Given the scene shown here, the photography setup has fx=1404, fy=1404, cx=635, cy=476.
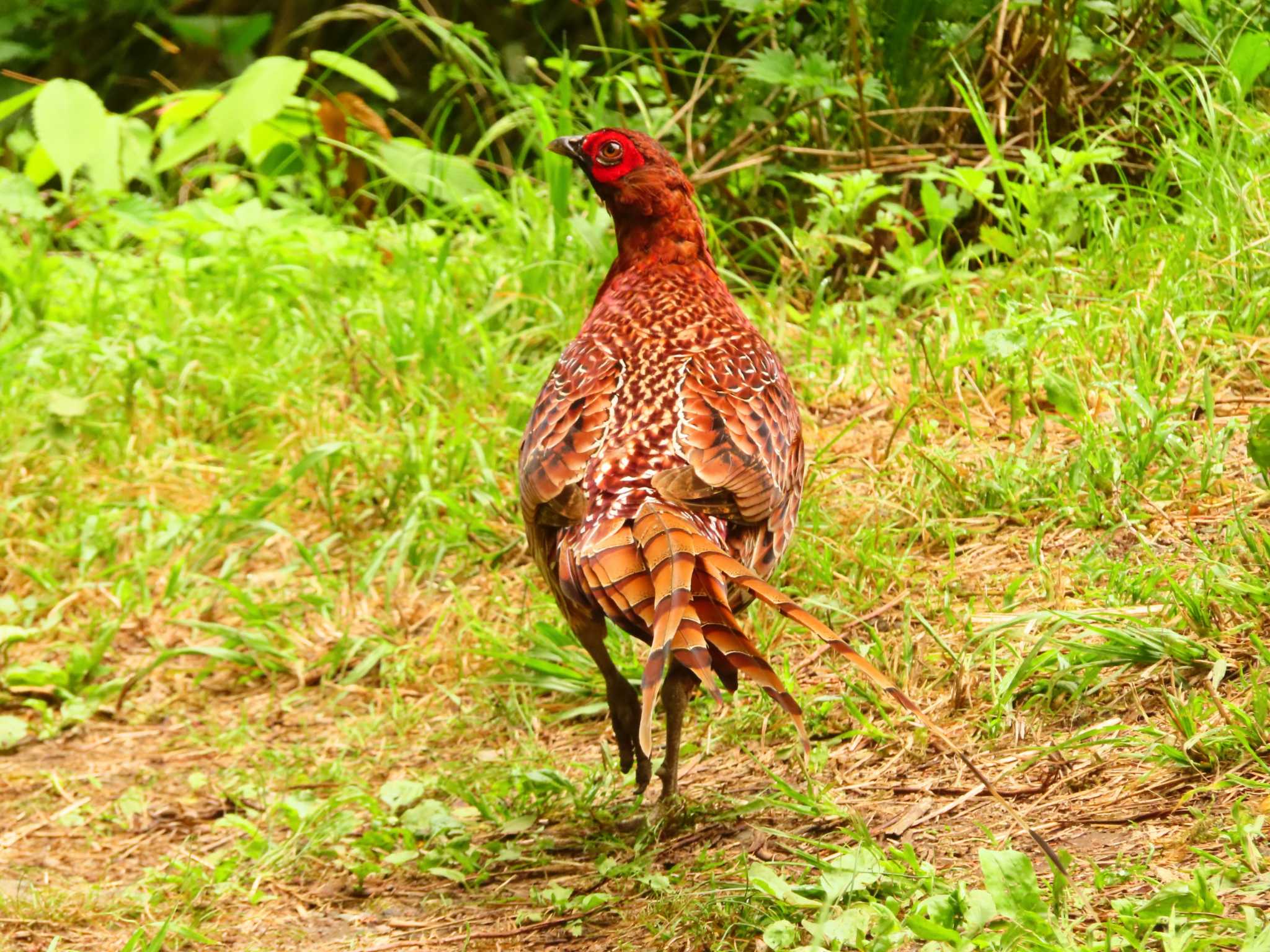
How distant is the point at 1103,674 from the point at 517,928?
1.50 m

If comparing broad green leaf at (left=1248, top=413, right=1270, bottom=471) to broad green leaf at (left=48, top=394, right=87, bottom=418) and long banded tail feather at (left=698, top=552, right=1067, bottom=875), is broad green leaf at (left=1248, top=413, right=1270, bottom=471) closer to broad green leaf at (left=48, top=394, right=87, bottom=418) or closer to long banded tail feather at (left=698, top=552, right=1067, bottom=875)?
long banded tail feather at (left=698, top=552, right=1067, bottom=875)

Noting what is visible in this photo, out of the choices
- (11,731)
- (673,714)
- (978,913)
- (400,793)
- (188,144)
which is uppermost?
(188,144)

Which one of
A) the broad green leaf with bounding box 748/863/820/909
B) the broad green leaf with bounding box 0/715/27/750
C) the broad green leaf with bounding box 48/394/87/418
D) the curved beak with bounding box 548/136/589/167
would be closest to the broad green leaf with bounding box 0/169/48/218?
the broad green leaf with bounding box 48/394/87/418

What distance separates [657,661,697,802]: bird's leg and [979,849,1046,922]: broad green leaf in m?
1.02

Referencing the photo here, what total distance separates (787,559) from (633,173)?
125 cm

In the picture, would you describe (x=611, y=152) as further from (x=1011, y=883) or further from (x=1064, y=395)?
(x=1011, y=883)

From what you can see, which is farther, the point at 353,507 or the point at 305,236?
the point at 305,236

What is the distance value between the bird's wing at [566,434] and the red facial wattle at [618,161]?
0.61 meters

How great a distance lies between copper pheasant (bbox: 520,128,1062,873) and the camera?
9.20ft

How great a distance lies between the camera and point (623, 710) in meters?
3.66

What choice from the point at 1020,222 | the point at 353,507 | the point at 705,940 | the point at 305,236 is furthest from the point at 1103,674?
the point at 305,236

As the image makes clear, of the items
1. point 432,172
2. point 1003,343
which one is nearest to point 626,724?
point 1003,343

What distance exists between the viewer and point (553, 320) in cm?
568

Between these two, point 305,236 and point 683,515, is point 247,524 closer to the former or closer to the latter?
point 305,236
